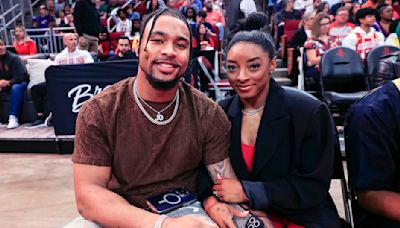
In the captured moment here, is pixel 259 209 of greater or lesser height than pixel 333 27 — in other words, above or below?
below

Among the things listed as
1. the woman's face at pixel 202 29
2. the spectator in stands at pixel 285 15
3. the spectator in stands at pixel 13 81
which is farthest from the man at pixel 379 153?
the spectator in stands at pixel 285 15

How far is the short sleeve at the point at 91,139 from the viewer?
165 centimetres

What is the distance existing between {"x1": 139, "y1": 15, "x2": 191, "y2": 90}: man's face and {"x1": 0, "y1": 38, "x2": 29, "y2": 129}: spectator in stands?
15.3 ft

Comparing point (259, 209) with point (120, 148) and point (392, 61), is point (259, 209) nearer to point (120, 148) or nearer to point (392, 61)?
point (120, 148)

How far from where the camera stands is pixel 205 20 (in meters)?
9.06

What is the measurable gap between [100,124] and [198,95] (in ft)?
1.39

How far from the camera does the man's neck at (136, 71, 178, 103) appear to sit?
172 centimetres

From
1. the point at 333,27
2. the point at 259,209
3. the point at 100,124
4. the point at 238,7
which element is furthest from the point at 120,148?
the point at 333,27

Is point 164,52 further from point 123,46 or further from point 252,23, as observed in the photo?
point 123,46

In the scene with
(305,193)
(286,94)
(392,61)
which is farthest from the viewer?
(392,61)

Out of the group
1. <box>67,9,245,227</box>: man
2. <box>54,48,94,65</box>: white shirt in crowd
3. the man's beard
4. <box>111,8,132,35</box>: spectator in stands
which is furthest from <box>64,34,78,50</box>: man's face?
the man's beard

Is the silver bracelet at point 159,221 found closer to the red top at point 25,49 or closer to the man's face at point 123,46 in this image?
the man's face at point 123,46

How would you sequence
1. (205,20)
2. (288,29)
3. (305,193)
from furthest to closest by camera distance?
(205,20) → (288,29) → (305,193)

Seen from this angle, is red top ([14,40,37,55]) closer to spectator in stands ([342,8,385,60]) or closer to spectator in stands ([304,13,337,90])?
spectator in stands ([304,13,337,90])
